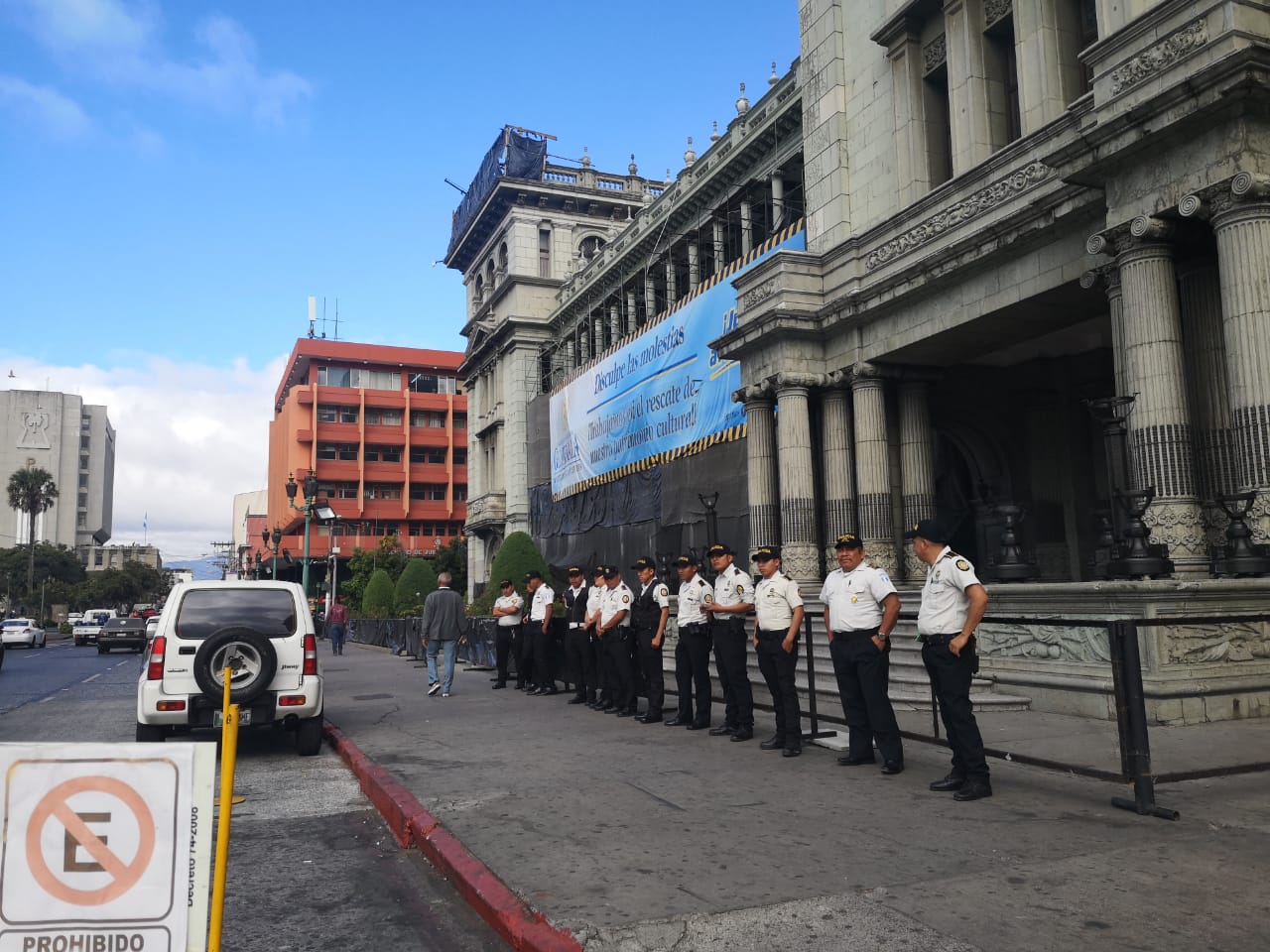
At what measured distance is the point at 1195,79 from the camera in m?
10.5

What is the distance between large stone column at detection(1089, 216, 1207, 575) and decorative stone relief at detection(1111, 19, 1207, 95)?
163cm

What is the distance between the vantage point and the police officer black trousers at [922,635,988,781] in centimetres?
661

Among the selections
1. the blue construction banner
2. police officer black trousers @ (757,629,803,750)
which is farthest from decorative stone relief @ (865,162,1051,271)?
police officer black trousers @ (757,629,803,750)

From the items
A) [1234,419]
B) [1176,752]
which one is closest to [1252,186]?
[1234,419]

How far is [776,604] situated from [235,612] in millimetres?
5499

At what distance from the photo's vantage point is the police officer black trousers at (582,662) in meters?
13.3

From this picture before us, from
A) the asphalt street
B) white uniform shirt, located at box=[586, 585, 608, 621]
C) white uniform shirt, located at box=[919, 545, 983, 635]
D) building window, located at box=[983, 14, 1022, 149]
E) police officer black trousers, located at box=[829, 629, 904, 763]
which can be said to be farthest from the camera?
building window, located at box=[983, 14, 1022, 149]

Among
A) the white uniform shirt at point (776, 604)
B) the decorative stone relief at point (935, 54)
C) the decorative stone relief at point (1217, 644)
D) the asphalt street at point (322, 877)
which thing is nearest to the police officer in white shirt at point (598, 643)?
the asphalt street at point (322, 877)

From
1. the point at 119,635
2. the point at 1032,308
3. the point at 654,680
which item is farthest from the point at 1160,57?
the point at 119,635

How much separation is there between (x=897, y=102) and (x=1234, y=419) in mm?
10081

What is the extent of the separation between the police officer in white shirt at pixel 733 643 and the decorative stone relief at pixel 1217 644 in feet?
13.8

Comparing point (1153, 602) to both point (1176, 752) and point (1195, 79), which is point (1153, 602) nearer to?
point (1176, 752)

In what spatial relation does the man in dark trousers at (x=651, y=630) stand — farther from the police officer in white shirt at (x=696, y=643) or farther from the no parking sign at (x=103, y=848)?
the no parking sign at (x=103, y=848)

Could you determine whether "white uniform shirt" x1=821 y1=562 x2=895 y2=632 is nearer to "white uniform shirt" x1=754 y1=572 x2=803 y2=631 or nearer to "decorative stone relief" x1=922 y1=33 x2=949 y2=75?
"white uniform shirt" x1=754 y1=572 x2=803 y2=631
